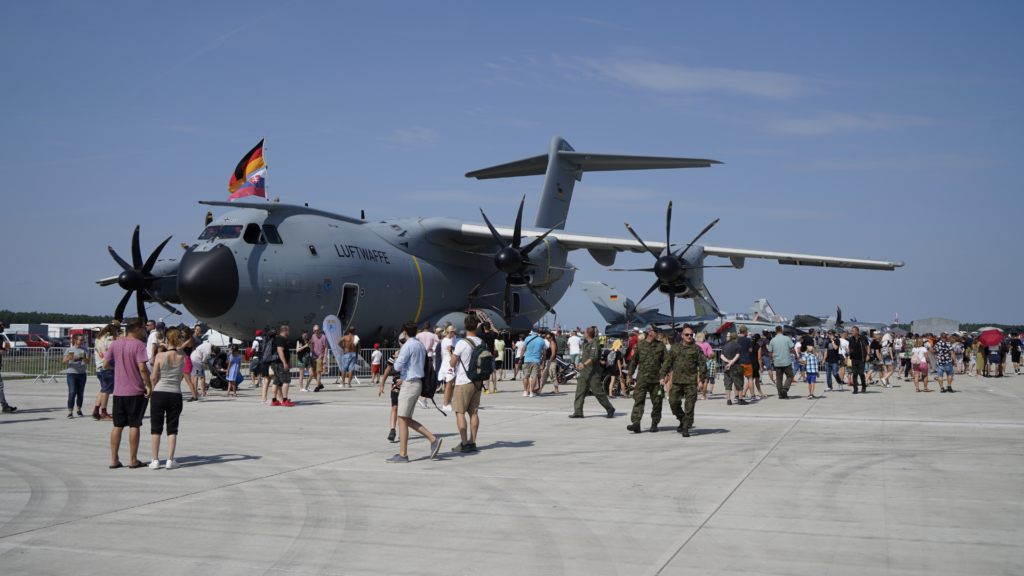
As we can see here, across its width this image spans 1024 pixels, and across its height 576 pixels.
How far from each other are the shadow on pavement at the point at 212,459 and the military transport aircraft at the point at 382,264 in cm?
989

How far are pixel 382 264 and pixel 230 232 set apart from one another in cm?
477

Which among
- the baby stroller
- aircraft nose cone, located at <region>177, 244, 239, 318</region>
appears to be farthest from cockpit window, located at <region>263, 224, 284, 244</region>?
the baby stroller

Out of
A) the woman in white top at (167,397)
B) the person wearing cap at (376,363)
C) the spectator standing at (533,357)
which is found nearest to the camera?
the woman in white top at (167,397)

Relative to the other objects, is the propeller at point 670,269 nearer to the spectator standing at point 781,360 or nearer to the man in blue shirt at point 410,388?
the spectator standing at point 781,360

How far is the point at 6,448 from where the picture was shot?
984 centimetres

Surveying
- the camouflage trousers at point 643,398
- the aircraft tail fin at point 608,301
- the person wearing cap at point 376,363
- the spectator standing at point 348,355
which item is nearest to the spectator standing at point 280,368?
the spectator standing at point 348,355

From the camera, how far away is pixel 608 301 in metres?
44.8

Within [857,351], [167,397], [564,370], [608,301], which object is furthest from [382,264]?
[608,301]

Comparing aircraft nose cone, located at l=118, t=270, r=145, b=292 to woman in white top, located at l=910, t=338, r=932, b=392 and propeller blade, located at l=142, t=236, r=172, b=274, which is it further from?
woman in white top, located at l=910, t=338, r=932, b=392

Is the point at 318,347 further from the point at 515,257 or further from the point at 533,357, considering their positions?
the point at 515,257

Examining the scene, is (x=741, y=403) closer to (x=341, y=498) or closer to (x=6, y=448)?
(x=341, y=498)

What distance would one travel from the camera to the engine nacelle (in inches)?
974

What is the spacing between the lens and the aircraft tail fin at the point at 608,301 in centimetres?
4453

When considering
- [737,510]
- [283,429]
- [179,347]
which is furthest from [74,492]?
[737,510]
